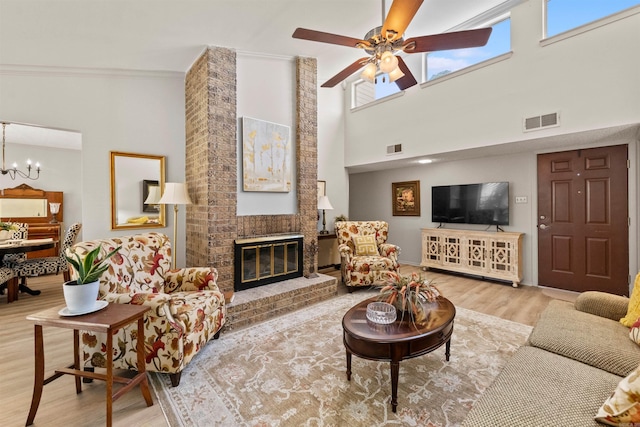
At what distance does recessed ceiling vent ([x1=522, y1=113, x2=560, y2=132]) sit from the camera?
3.30 m

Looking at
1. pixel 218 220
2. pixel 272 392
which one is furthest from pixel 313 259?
pixel 272 392

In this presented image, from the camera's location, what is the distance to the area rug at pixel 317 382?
1670 mm

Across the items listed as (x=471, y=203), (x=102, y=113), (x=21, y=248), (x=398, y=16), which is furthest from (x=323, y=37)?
(x=21, y=248)

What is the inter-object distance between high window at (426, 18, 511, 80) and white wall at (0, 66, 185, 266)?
12.8ft

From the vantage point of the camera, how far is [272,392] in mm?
1886

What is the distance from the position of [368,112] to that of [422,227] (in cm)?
249

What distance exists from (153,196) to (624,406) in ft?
14.8

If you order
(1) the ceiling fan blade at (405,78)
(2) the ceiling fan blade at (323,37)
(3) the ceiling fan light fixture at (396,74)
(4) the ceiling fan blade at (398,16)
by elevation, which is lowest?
(3) the ceiling fan light fixture at (396,74)

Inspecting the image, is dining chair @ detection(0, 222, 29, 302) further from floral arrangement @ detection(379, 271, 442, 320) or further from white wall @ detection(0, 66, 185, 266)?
floral arrangement @ detection(379, 271, 442, 320)

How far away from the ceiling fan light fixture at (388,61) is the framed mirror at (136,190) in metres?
3.17

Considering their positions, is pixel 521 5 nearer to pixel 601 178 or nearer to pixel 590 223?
pixel 601 178

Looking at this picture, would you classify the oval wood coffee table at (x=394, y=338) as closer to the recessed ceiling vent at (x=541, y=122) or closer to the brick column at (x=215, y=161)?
the brick column at (x=215, y=161)

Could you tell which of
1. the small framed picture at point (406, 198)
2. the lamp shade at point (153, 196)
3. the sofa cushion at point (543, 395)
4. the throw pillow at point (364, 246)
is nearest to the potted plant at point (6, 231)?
the lamp shade at point (153, 196)

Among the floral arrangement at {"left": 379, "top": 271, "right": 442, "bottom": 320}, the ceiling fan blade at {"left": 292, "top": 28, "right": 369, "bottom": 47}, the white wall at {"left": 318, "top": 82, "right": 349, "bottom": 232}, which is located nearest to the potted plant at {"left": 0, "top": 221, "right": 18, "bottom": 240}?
the white wall at {"left": 318, "top": 82, "right": 349, "bottom": 232}
